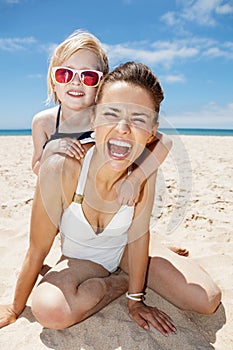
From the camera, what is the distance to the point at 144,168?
230 cm

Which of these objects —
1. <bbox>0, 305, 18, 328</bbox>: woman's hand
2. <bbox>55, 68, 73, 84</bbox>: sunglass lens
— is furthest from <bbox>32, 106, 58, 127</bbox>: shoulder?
<bbox>0, 305, 18, 328</bbox>: woman's hand

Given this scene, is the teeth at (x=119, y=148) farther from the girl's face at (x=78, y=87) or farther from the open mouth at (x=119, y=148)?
the girl's face at (x=78, y=87)

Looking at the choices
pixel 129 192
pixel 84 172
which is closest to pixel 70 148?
pixel 84 172

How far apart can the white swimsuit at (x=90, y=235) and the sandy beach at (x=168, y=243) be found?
0.97 feet

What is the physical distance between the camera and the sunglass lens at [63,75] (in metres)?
2.60

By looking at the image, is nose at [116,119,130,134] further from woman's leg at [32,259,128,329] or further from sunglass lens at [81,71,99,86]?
woman's leg at [32,259,128,329]

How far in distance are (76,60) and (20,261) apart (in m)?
1.53

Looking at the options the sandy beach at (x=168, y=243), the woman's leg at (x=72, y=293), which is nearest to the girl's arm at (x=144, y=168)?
the sandy beach at (x=168, y=243)

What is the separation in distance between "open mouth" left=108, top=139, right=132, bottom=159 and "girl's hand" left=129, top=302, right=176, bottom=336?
84 centimetres

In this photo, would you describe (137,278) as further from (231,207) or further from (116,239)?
(231,207)

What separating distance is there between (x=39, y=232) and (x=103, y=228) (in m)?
0.38

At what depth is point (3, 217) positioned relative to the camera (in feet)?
12.7

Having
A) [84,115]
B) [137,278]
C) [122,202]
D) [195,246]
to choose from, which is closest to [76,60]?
[84,115]

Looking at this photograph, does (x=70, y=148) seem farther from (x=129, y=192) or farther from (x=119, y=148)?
(x=129, y=192)
